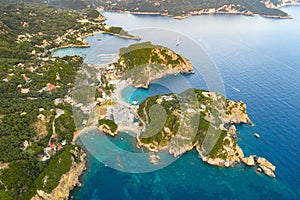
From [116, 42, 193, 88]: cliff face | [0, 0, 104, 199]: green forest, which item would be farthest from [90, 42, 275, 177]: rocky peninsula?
[0, 0, 104, 199]: green forest

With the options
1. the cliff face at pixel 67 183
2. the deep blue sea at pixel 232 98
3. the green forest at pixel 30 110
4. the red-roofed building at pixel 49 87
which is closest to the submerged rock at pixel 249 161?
the deep blue sea at pixel 232 98

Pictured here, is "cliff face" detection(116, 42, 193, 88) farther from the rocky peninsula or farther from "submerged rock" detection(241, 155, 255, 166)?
"submerged rock" detection(241, 155, 255, 166)

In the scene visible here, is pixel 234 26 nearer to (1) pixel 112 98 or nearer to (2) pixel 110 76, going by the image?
(2) pixel 110 76

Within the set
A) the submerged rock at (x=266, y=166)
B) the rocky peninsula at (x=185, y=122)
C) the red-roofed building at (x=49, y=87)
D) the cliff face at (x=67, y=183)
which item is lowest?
the cliff face at (x=67, y=183)

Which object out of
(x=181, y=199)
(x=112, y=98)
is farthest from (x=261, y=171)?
(x=112, y=98)

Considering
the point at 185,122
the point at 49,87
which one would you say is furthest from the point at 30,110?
the point at 185,122

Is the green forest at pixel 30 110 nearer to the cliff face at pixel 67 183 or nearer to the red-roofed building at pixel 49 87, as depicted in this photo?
the red-roofed building at pixel 49 87
